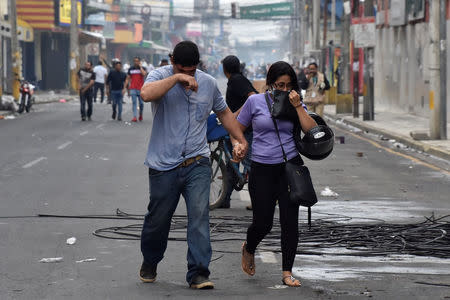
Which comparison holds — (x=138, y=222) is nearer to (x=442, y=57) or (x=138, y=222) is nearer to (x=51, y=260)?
(x=51, y=260)

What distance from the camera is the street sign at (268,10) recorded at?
4796 inches

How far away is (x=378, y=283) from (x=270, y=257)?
1.38 meters

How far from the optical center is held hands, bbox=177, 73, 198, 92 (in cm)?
746

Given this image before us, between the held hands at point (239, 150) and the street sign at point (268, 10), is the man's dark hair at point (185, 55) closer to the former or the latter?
the held hands at point (239, 150)

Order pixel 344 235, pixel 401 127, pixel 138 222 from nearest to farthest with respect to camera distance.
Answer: pixel 344 235 → pixel 138 222 → pixel 401 127

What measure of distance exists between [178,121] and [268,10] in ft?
386

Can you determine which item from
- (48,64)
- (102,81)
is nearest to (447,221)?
(102,81)

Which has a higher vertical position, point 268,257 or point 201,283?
point 201,283

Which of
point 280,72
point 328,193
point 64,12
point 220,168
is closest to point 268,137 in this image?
point 280,72

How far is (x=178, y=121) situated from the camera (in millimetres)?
7676

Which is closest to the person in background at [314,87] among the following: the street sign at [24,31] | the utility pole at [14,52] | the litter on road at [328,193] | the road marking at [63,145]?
the road marking at [63,145]

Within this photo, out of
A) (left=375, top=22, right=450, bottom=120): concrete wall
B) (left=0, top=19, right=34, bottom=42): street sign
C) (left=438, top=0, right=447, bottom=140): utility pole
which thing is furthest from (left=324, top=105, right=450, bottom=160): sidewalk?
(left=0, top=19, right=34, bottom=42): street sign

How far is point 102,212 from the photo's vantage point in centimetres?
1198

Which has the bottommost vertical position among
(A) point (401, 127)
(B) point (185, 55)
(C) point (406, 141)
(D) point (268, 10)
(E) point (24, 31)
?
(A) point (401, 127)
